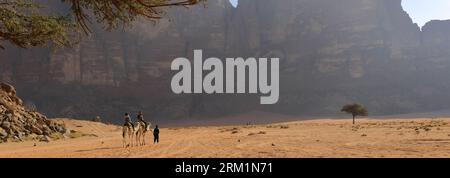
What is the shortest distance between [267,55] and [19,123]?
253ft

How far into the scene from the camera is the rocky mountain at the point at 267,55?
89312 mm

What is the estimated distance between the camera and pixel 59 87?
87.8 m

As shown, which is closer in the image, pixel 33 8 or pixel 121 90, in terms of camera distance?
pixel 33 8

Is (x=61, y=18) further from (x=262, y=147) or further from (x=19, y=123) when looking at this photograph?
(x=19, y=123)

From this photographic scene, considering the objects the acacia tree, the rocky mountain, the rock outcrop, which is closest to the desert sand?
the rock outcrop

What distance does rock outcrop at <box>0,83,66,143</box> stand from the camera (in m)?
26.7

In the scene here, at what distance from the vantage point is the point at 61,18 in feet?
44.9

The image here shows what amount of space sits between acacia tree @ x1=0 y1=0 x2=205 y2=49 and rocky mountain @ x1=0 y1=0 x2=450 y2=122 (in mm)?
72207

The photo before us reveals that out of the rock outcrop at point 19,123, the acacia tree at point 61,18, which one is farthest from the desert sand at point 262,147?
the acacia tree at point 61,18

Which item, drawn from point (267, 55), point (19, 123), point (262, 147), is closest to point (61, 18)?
point (262, 147)

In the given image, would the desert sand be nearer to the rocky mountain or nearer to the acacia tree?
the acacia tree

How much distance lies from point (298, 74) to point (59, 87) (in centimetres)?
4962
